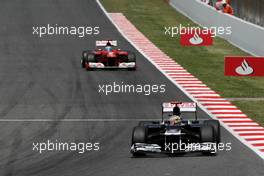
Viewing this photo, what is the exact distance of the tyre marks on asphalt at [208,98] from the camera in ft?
79.5

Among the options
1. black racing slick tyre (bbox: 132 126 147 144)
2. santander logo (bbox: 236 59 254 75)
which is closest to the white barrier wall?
santander logo (bbox: 236 59 254 75)

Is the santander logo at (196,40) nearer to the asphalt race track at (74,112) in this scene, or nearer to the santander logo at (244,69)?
the asphalt race track at (74,112)

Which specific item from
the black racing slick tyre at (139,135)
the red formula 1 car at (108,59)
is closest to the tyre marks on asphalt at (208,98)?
the red formula 1 car at (108,59)

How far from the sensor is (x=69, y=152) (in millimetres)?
21438

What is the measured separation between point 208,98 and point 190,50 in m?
15.0

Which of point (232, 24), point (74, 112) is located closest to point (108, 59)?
point (74, 112)

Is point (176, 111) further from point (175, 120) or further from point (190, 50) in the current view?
point (190, 50)

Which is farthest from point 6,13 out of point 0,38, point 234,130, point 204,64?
point 234,130

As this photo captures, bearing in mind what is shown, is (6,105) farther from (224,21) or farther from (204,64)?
(224,21)

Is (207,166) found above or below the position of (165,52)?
above

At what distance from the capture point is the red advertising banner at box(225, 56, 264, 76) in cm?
3045

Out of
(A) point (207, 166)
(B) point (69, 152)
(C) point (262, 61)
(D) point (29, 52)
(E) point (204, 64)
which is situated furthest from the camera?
(D) point (29, 52)

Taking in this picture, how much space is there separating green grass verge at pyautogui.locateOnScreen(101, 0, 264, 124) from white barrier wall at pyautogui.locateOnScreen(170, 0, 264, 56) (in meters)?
0.44

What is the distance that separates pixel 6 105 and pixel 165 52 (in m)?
16.4
